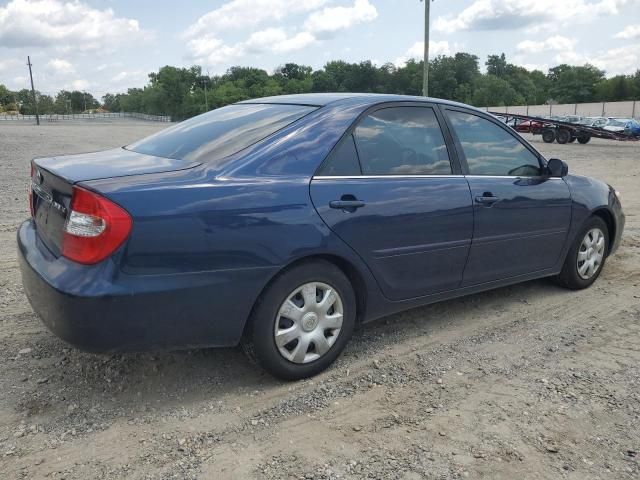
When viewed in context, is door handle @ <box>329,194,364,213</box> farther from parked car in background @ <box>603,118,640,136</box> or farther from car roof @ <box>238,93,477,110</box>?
parked car in background @ <box>603,118,640,136</box>

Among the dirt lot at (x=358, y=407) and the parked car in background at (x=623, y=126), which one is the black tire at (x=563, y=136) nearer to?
the parked car in background at (x=623, y=126)

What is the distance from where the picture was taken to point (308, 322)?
3182 millimetres

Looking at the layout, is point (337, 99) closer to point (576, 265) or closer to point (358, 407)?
point (358, 407)

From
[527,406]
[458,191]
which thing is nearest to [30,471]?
[527,406]

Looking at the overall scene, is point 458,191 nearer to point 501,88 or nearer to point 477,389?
point 477,389

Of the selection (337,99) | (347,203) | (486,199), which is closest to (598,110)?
(486,199)

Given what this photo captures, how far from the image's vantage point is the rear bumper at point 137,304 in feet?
8.54

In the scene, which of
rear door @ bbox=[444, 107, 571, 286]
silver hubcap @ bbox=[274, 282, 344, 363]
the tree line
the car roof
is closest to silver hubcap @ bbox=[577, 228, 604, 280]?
rear door @ bbox=[444, 107, 571, 286]

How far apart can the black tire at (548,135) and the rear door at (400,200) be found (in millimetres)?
27118

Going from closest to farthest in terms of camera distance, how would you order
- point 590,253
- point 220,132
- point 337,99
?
point 220,132
point 337,99
point 590,253

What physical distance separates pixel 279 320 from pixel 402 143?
1.42 m

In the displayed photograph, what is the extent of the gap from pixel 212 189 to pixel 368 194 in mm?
959

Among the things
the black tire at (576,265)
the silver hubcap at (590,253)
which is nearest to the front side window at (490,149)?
the black tire at (576,265)

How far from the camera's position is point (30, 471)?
96.3 inches
